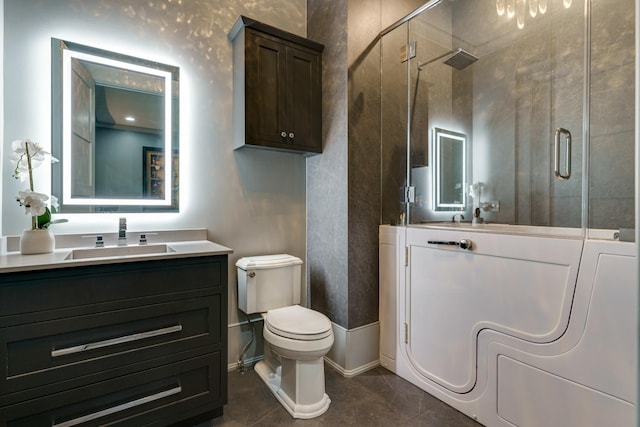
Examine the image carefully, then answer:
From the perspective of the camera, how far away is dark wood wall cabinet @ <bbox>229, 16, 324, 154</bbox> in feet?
6.51

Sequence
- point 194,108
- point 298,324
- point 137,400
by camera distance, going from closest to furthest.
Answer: point 137,400, point 298,324, point 194,108

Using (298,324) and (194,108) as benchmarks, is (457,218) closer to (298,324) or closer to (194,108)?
(298,324)

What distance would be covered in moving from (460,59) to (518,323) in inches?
79.8

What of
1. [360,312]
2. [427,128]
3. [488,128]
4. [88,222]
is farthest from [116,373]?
[488,128]

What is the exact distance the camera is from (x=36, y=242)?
144 cm

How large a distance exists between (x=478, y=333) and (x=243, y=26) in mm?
2321

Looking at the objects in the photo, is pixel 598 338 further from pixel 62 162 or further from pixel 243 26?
pixel 62 162

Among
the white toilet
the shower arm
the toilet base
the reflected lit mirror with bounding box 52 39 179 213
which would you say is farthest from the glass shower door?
the reflected lit mirror with bounding box 52 39 179 213

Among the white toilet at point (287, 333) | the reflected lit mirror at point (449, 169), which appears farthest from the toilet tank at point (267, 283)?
the reflected lit mirror at point (449, 169)

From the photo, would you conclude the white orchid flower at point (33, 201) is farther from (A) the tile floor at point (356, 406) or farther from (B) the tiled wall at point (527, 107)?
(B) the tiled wall at point (527, 107)

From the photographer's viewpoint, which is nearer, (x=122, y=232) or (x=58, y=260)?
(x=58, y=260)

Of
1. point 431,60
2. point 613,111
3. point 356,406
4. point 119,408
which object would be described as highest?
point 431,60

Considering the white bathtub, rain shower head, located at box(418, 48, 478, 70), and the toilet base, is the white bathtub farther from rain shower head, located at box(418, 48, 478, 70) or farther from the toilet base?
rain shower head, located at box(418, 48, 478, 70)

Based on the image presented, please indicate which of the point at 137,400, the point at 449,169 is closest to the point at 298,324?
the point at 137,400
